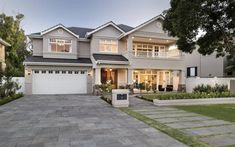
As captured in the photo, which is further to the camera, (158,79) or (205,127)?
(158,79)

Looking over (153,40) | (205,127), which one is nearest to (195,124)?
(205,127)

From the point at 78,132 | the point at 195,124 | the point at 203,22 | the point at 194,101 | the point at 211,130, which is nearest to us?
the point at 78,132

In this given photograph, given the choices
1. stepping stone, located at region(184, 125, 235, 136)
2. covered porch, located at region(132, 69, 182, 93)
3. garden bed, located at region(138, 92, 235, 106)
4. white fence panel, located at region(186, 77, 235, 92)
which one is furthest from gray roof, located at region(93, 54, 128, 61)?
stepping stone, located at region(184, 125, 235, 136)

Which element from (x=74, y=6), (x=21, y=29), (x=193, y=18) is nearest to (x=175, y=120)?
(x=193, y=18)

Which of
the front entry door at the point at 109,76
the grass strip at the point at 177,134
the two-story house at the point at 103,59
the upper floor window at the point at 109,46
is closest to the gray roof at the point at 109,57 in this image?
the two-story house at the point at 103,59

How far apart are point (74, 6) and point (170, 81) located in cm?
1414

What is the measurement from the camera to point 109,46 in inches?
920

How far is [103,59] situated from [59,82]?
16.6 feet

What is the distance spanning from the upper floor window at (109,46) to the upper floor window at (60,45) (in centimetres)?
351

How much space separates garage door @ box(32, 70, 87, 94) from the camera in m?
20.8

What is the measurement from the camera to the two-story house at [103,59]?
21.0 metres

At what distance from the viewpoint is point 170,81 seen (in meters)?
25.0

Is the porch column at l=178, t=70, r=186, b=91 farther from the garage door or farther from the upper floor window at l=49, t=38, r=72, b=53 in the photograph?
the upper floor window at l=49, t=38, r=72, b=53

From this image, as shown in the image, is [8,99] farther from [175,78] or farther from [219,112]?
[175,78]
